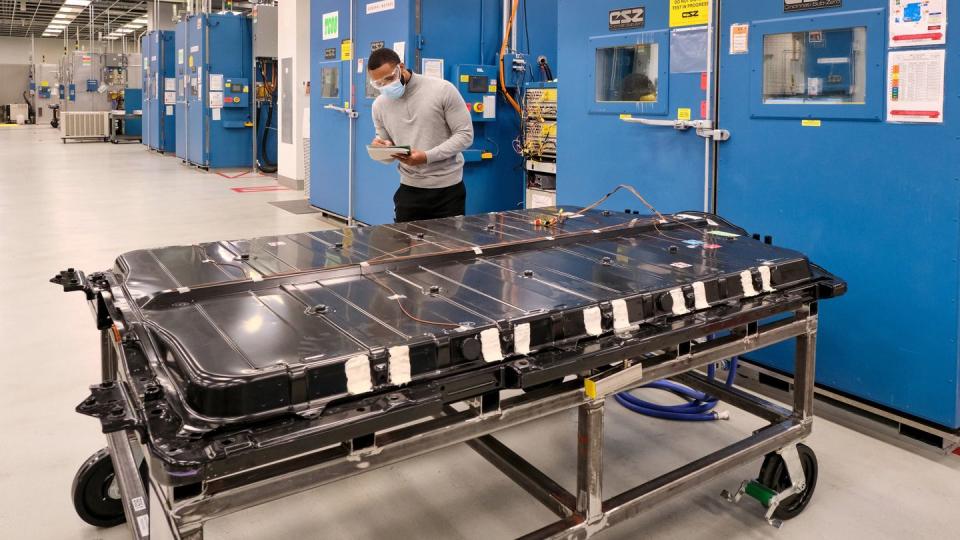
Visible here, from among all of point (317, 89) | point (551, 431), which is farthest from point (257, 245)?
point (317, 89)

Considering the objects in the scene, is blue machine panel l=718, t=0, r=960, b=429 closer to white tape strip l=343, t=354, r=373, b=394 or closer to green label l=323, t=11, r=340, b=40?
white tape strip l=343, t=354, r=373, b=394

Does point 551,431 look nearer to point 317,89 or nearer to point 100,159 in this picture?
point 317,89

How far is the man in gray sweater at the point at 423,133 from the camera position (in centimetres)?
377

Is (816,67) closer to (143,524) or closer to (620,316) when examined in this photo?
(620,316)

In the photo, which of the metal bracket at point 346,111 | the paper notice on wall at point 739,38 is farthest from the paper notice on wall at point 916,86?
the metal bracket at point 346,111

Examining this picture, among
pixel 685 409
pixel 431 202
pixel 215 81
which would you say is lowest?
pixel 685 409

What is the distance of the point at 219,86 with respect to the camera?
11438 millimetres

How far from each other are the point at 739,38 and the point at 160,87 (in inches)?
521

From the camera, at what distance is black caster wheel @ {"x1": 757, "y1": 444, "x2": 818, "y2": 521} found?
7.85ft

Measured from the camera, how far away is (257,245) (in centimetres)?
235

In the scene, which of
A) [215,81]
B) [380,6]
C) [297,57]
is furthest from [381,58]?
[215,81]

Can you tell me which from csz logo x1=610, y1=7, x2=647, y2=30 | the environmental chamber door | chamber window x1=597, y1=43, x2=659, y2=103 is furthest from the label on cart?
the environmental chamber door

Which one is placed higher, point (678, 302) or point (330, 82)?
point (330, 82)

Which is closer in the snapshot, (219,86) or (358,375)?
(358,375)
